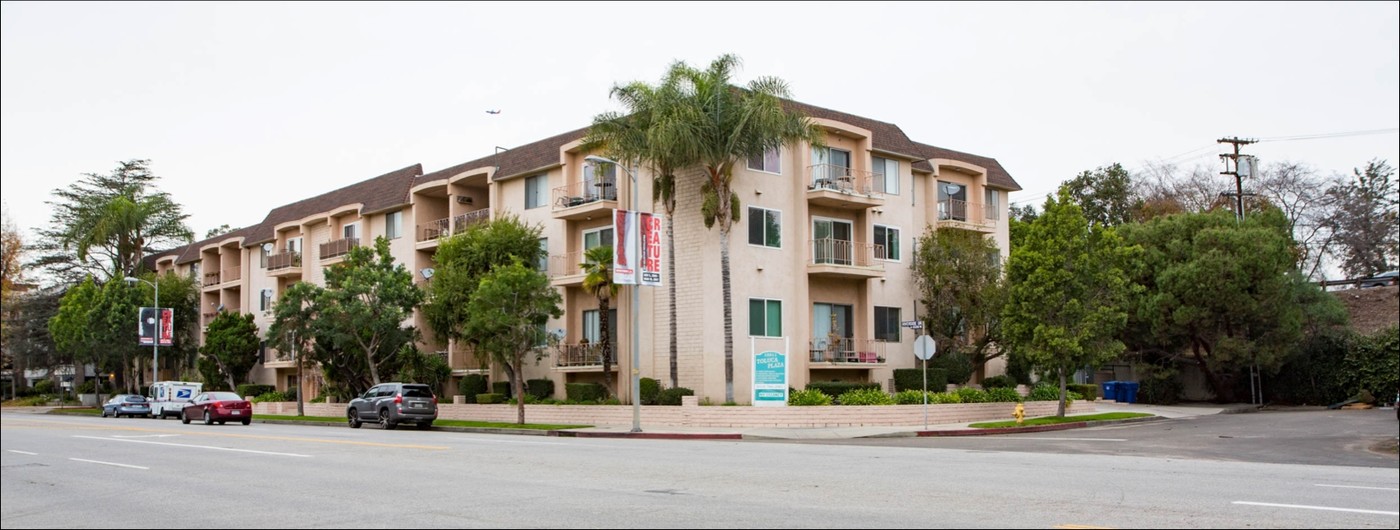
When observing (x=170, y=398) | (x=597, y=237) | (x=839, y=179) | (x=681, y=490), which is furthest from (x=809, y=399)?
(x=170, y=398)

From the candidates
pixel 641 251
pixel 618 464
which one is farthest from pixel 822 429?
pixel 618 464

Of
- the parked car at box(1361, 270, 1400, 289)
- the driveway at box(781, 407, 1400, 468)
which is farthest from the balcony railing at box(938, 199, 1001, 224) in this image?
the parked car at box(1361, 270, 1400, 289)

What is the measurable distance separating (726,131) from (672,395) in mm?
8426

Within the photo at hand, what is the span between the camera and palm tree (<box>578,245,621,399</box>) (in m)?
38.1

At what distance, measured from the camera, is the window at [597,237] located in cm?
4072

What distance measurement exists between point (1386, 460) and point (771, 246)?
21.3 m

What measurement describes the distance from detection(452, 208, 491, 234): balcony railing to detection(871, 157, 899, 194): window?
1535 centimetres

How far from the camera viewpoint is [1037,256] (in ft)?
114

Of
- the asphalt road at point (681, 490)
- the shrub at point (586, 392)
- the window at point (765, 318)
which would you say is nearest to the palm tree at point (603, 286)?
the shrub at point (586, 392)

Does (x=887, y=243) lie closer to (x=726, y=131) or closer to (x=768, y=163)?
(x=768, y=163)

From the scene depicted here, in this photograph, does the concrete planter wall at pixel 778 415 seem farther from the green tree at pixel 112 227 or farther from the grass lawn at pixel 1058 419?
the green tree at pixel 112 227

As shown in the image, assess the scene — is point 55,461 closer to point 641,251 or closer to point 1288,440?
point 641,251

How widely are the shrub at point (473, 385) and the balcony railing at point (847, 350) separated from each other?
13.3 m

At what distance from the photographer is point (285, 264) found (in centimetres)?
5925
